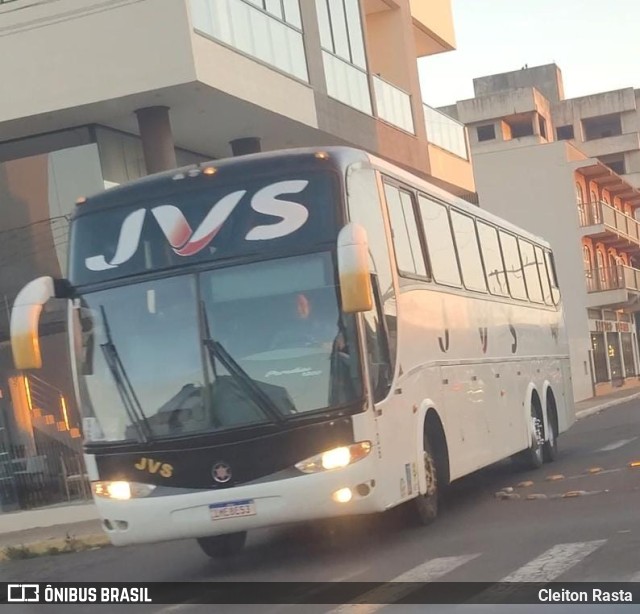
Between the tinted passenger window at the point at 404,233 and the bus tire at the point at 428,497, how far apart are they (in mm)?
1725

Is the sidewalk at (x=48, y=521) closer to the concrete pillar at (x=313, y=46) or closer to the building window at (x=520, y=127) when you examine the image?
the concrete pillar at (x=313, y=46)

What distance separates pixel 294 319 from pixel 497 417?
5468 millimetres

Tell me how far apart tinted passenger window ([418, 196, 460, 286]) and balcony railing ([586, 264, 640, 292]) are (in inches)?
1621

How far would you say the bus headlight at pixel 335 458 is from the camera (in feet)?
31.0

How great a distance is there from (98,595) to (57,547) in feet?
13.1

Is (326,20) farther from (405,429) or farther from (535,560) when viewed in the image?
(535,560)

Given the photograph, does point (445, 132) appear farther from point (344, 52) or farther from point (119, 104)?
point (119, 104)

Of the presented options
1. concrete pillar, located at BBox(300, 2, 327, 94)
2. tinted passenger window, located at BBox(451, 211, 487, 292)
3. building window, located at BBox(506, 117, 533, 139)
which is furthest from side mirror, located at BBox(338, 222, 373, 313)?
building window, located at BBox(506, 117, 533, 139)

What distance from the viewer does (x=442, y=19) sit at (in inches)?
1204

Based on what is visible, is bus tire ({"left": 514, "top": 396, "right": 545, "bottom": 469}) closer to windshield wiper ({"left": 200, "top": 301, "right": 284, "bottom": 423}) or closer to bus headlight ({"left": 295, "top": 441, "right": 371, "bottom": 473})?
bus headlight ({"left": 295, "top": 441, "right": 371, "bottom": 473})

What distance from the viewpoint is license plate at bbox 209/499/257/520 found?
9.41 meters

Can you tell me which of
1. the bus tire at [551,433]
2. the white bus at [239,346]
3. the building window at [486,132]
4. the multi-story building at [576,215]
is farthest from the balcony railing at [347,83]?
the building window at [486,132]

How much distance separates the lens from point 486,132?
67312mm

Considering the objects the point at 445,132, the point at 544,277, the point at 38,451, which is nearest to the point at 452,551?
the point at 38,451
